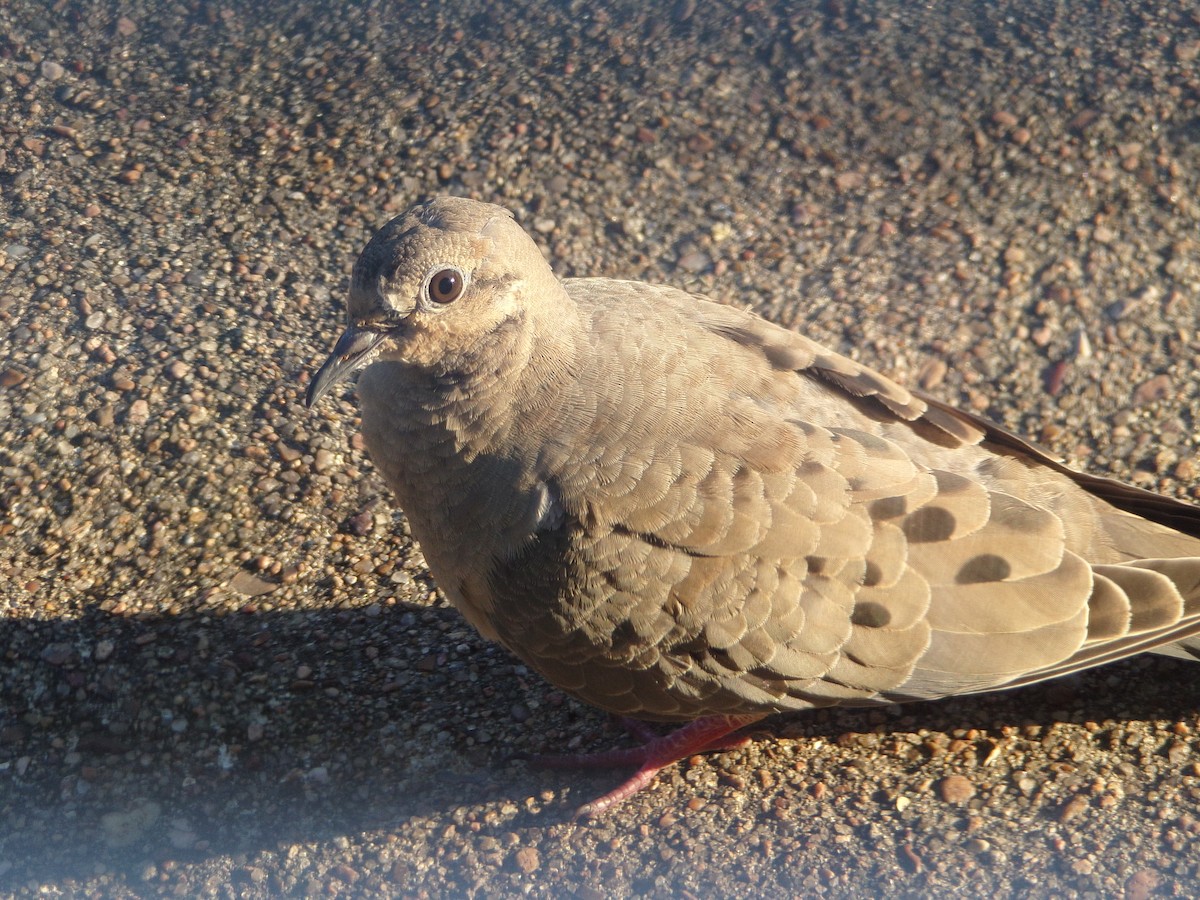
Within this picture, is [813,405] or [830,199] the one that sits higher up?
[830,199]

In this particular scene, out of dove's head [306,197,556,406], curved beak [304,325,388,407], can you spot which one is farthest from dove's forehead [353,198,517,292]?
curved beak [304,325,388,407]

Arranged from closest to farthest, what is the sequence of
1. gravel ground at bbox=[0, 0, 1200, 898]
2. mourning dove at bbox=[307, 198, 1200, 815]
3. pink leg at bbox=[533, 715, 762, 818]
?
mourning dove at bbox=[307, 198, 1200, 815] → gravel ground at bbox=[0, 0, 1200, 898] → pink leg at bbox=[533, 715, 762, 818]

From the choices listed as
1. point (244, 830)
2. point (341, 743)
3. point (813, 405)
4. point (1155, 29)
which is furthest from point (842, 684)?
point (1155, 29)

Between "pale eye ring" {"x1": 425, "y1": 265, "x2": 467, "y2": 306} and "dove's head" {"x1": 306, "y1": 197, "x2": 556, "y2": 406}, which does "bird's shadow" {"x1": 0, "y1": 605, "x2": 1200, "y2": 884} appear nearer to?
"dove's head" {"x1": 306, "y1": 197, "x2": 556, "y2": 406}

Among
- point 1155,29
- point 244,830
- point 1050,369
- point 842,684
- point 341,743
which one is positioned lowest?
point 244,830

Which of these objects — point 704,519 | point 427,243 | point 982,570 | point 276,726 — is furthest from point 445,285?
point 982,570

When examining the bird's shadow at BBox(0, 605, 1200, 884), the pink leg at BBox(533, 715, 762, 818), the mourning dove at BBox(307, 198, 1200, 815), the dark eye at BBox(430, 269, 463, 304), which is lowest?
the bird's shadow at BBox(0, 605, 1200, 884)

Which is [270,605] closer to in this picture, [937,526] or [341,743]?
[341,743]

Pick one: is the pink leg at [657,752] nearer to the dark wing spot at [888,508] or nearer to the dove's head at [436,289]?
the dark wing spot at [888,508]
